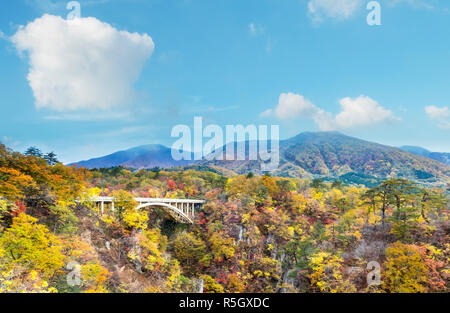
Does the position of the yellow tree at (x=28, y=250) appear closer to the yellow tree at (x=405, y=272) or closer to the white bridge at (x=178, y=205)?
the white bridge at (x=178, y=205)

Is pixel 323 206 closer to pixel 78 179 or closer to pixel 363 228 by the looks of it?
pixel 363 228

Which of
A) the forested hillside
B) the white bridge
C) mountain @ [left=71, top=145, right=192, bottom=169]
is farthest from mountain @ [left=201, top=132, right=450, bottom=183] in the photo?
the forested hillside

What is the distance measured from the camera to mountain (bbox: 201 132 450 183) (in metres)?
114

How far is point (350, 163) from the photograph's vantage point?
145875 millimetres

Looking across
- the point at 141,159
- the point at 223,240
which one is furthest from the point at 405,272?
the point at 141,159

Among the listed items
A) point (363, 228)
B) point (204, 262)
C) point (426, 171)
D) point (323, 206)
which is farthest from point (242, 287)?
point (426, 171)

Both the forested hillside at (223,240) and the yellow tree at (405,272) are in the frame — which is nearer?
the forested hillside at (223,240)

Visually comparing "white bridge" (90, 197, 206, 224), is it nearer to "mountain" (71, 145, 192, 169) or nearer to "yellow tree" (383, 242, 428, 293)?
"yellow tree" (383, 242, 428, 293)

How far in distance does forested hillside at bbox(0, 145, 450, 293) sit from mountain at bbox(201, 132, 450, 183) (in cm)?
9415

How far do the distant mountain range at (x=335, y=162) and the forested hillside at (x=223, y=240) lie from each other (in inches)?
3173

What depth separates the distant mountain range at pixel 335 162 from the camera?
114375mm

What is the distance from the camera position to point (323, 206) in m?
26.6

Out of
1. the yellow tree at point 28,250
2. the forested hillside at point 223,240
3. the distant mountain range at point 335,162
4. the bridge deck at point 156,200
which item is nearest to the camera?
the yellow tree at point 28,250

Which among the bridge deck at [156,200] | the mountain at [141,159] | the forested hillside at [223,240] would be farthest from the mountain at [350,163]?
the forested hillside at [223,240]
